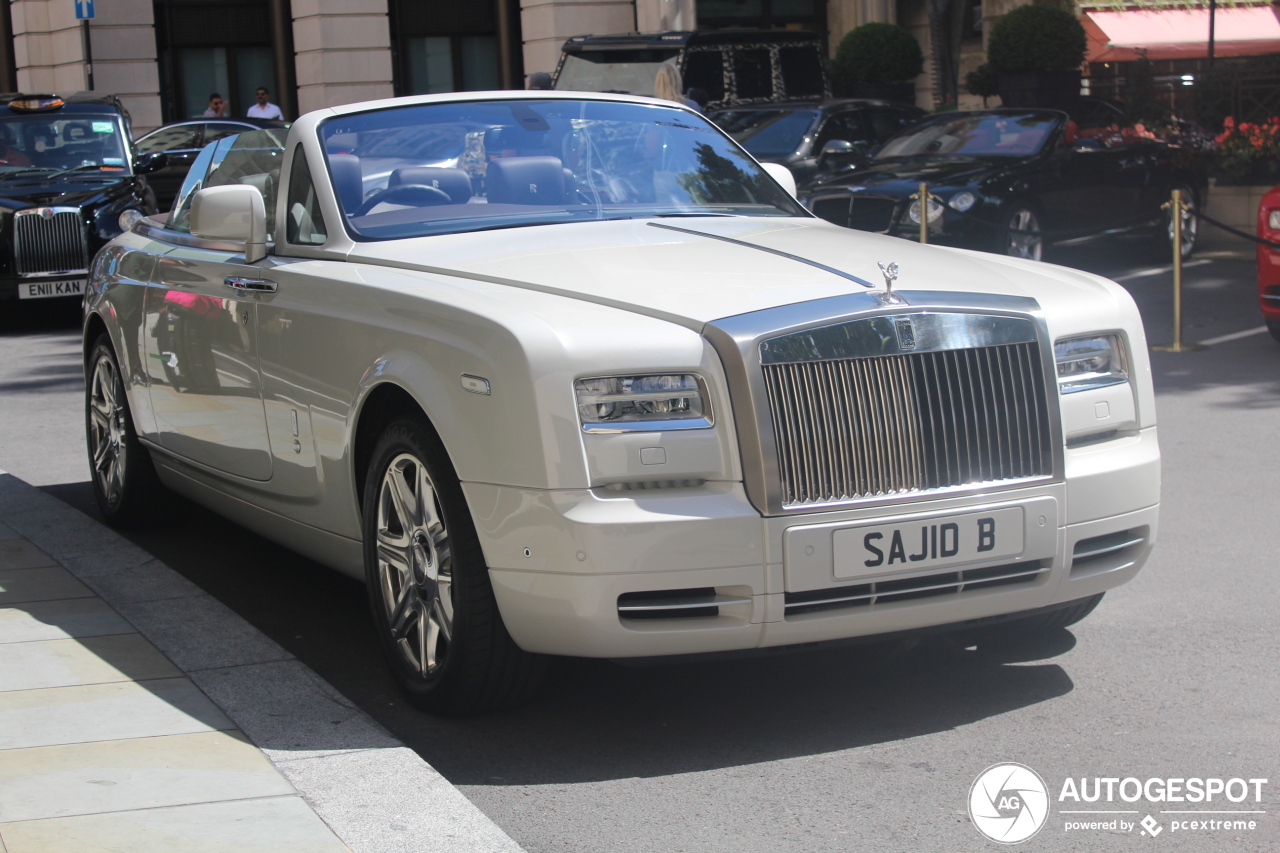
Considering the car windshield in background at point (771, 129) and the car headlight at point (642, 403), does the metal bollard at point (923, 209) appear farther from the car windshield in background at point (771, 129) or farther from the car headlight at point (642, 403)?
the car headlight at point (642, 403)

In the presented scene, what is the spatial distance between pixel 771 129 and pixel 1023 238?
360cm

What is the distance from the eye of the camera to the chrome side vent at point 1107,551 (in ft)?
13.9

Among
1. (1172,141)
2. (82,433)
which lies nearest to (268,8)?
(1172,141)

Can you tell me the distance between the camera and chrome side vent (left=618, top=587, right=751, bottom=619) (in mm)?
3850

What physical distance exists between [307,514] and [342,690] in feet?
2.17

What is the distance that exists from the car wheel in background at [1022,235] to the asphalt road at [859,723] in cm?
794

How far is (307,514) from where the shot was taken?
5.05 metres

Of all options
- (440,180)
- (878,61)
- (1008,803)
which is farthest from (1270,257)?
(878,61)

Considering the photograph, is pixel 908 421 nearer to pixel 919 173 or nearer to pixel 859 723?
pixel 859 723

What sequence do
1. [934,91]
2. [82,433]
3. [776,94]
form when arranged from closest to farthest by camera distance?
[82,433] → [776,94] → [934,91]

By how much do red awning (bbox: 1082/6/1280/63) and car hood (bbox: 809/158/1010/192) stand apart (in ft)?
52.9

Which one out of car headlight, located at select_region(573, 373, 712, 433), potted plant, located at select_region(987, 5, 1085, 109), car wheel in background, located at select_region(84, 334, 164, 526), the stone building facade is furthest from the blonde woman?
the stone building facade

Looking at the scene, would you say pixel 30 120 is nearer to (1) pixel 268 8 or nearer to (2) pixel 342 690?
(2) pixel 342 690

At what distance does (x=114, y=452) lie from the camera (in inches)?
267
